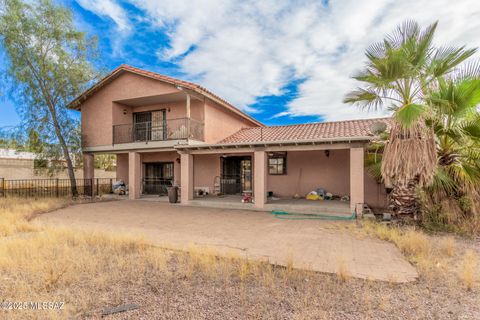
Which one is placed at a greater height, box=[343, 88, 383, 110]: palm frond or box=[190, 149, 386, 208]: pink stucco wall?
box=[343, 88, 383, 110]: palm frond

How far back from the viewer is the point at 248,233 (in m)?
7.79

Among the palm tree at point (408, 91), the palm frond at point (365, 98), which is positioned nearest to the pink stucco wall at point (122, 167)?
the palm frond at point (365, 98)

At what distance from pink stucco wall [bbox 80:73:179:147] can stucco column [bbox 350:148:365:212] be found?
1079cm

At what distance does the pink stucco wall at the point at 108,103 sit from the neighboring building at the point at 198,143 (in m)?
0.06

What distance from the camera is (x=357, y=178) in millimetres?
10156

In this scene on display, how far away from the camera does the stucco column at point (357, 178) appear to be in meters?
10.1

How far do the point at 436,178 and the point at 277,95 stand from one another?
20516 millimetres

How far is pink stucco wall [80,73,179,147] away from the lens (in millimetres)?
15477

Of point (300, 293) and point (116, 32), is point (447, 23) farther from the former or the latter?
point (116, 32)

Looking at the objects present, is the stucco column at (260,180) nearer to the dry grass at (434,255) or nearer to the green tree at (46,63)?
the dry grass at (434,255)

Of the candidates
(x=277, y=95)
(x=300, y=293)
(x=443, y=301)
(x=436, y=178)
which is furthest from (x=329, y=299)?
(x=277, y=95)

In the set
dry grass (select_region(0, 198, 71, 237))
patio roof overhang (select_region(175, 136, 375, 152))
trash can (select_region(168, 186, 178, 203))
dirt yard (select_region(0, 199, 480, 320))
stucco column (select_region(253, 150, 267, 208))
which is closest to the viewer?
dirt yard (select_region(0, 199, 480, 320))

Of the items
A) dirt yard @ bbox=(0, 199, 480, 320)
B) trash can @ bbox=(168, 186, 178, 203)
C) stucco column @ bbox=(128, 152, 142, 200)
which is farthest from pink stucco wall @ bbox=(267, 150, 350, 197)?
stucco column @ bbox=(128, 152, 142, 200)

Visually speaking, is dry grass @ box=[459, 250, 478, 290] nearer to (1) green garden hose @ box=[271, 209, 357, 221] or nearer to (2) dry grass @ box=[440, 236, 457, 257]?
(2) dry grass @ box=[440, 236, 457, 257]
